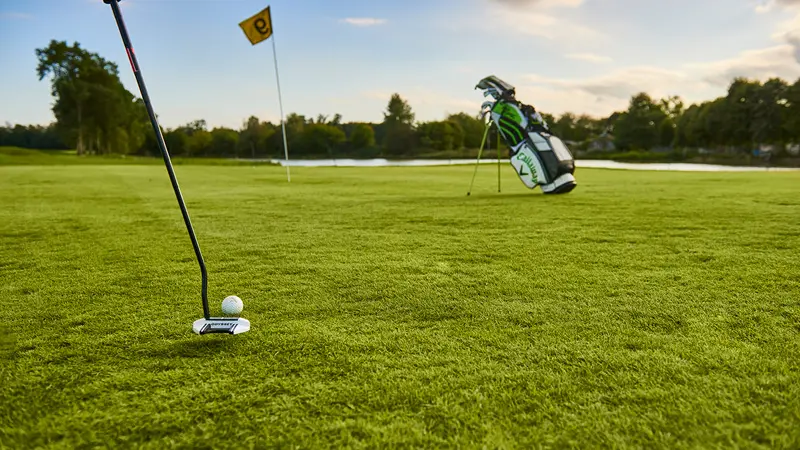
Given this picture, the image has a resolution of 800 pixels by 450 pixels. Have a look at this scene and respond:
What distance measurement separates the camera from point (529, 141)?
9836 millimetres

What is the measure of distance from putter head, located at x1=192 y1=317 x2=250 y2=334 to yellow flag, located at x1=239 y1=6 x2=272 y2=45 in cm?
1515

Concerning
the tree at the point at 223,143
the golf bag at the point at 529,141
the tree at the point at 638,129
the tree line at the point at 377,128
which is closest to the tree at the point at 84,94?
the tree line at the point at 377,128

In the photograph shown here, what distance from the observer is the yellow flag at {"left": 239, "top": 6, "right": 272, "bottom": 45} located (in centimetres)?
1593

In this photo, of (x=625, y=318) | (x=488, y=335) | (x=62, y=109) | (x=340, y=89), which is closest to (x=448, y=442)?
(x=488, y=335)

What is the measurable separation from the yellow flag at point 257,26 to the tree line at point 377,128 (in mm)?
14740

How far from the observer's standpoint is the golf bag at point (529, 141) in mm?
9844

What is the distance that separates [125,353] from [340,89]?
62356 millimetres

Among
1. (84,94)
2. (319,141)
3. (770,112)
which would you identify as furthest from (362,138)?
(770,112)

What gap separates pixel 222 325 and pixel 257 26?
51.2 ft

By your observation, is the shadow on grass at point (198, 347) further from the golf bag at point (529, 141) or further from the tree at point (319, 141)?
the tree at point (319, 141)

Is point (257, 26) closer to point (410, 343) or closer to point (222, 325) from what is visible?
point (222, 325)

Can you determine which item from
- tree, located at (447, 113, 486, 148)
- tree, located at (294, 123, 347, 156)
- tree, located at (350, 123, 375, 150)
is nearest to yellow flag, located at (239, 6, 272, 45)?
tree, located at (447, 113, 486, 148)

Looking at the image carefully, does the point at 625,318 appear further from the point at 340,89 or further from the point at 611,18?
the point at 340,89

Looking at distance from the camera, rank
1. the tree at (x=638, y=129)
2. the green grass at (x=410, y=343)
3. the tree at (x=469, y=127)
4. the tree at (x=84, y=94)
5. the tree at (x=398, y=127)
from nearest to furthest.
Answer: the green grass at (x=410, y=343) → the tree at (x=84, y=94) → the tree at (x=638, y=129) → the tree at (x=398, y=127) → the tree at (x=469, y=127)
